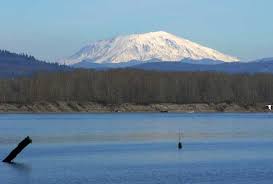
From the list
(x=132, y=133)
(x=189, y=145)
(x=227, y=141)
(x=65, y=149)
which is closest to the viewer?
(x=65, y=149)

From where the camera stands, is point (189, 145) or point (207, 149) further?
point (189, 145)

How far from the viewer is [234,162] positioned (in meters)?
55.5

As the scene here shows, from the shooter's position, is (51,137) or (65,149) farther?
(51,137)

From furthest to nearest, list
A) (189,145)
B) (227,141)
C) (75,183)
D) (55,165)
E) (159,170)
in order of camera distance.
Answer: (227,141) → (189,145) → (55,165) → (159,170) → (75,183)

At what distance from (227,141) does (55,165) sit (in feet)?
99.4

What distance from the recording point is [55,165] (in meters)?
53.3

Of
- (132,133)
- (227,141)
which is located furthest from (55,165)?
(132,133)

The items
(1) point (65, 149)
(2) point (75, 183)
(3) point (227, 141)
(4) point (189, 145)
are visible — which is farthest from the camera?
(3) point (227, 141)

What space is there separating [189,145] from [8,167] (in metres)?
25.6

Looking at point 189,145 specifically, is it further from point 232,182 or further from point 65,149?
point 232,182

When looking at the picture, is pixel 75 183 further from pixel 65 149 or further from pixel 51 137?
pixel 51 137

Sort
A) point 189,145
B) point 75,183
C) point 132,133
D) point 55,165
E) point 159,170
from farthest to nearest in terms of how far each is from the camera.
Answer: point 132,133 → point 189,145 → point 55,165 → point 159,170 → point 75,183

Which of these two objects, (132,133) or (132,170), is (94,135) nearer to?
(132,133)

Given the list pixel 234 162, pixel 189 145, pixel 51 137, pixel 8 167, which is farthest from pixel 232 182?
pixel 51 137
